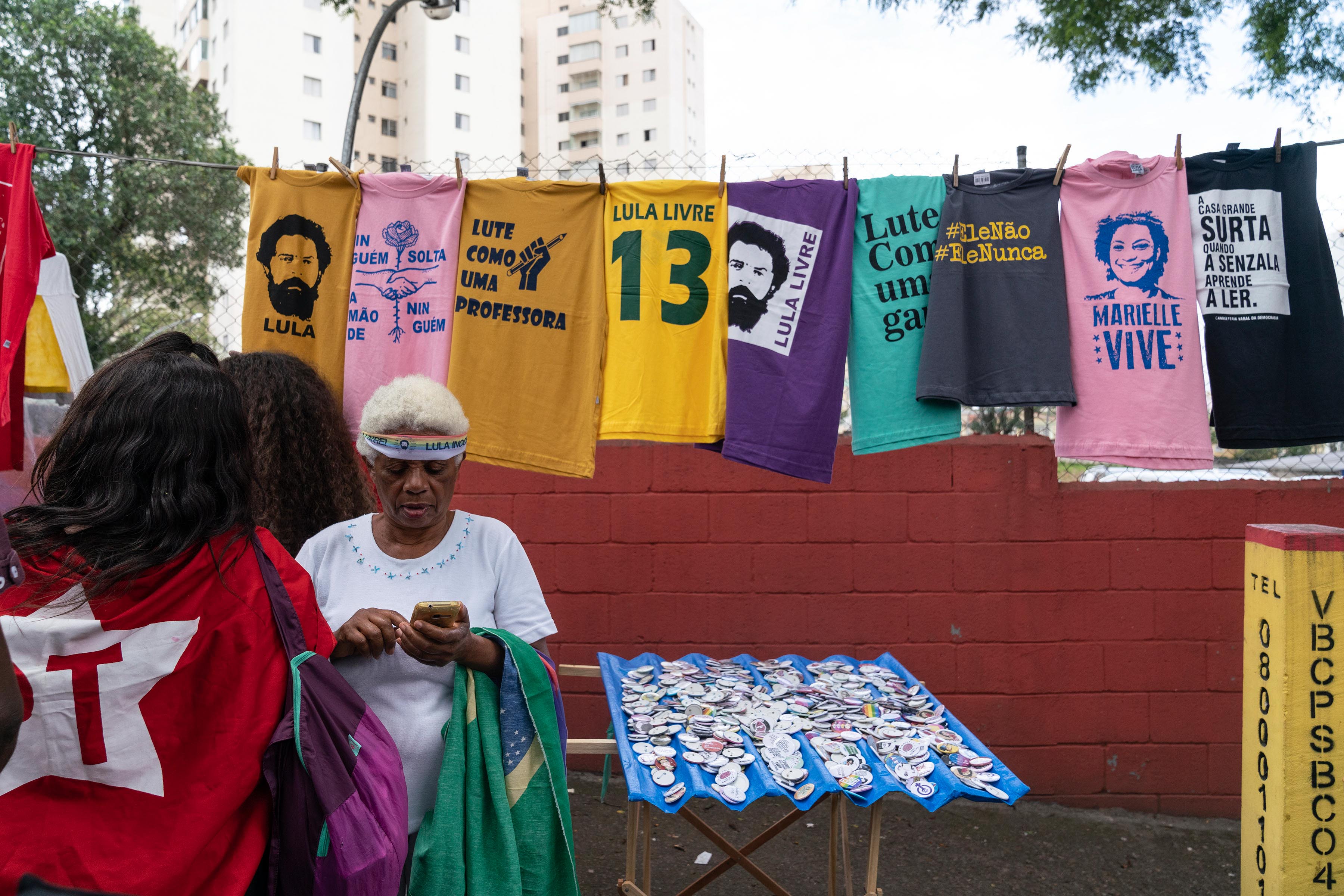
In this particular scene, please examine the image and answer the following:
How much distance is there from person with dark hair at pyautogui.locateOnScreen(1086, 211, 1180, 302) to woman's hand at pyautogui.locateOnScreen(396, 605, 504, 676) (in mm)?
2280

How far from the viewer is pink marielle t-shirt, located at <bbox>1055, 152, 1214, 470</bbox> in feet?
9.73

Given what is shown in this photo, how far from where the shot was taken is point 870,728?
269cm

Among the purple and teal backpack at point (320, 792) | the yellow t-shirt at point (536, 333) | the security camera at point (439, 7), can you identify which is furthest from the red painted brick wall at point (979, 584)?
the security camera at point (439, 7)

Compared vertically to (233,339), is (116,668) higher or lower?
lower

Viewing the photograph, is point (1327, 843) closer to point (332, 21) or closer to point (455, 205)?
point (455, 205)

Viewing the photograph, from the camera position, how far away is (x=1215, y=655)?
411cm

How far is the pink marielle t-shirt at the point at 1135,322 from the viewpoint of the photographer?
2.96 meters

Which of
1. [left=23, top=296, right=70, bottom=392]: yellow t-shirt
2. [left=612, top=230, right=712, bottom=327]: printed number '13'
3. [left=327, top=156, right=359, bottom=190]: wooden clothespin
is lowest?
[left=23, top=296, right=70, bottom=392]: yellow t-shirt

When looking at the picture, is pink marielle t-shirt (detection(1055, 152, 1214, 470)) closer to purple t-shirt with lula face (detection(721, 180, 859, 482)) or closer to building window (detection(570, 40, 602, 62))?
purple t-shirt with lula face (detection(721, 180, 859, 482))

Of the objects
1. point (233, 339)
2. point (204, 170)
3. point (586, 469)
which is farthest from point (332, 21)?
point (586, 469)

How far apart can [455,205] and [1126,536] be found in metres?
3.27

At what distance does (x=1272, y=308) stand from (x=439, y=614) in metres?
2.78

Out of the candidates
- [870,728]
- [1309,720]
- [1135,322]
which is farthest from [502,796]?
[1135,322]

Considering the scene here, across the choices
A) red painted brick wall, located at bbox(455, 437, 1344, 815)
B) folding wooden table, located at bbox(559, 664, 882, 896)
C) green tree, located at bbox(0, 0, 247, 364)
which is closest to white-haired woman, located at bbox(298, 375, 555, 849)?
folding wooden table, located at bbox(559, 664, 882, 896)
